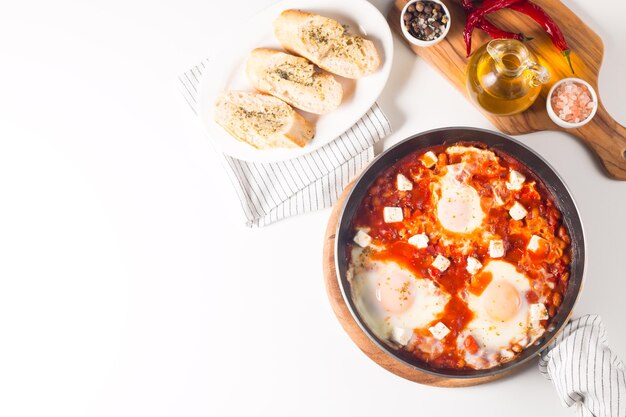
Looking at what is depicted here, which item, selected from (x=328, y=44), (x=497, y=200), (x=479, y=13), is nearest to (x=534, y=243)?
(x=497, y=200)

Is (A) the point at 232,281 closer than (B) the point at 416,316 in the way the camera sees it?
No

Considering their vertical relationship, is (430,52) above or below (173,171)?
above

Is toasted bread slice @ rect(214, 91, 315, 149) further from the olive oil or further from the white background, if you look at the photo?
the olive oil

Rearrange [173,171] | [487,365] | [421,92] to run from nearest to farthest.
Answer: [487,365], [421,92], [173,171]

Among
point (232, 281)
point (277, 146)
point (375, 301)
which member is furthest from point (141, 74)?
point (375, 301)

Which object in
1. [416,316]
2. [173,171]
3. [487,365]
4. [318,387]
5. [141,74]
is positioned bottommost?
[318,387]

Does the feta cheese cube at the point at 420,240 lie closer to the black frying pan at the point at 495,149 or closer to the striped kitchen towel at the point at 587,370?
the black frying pan at the point at 495,149

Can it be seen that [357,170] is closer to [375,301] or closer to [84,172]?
[375,301]
